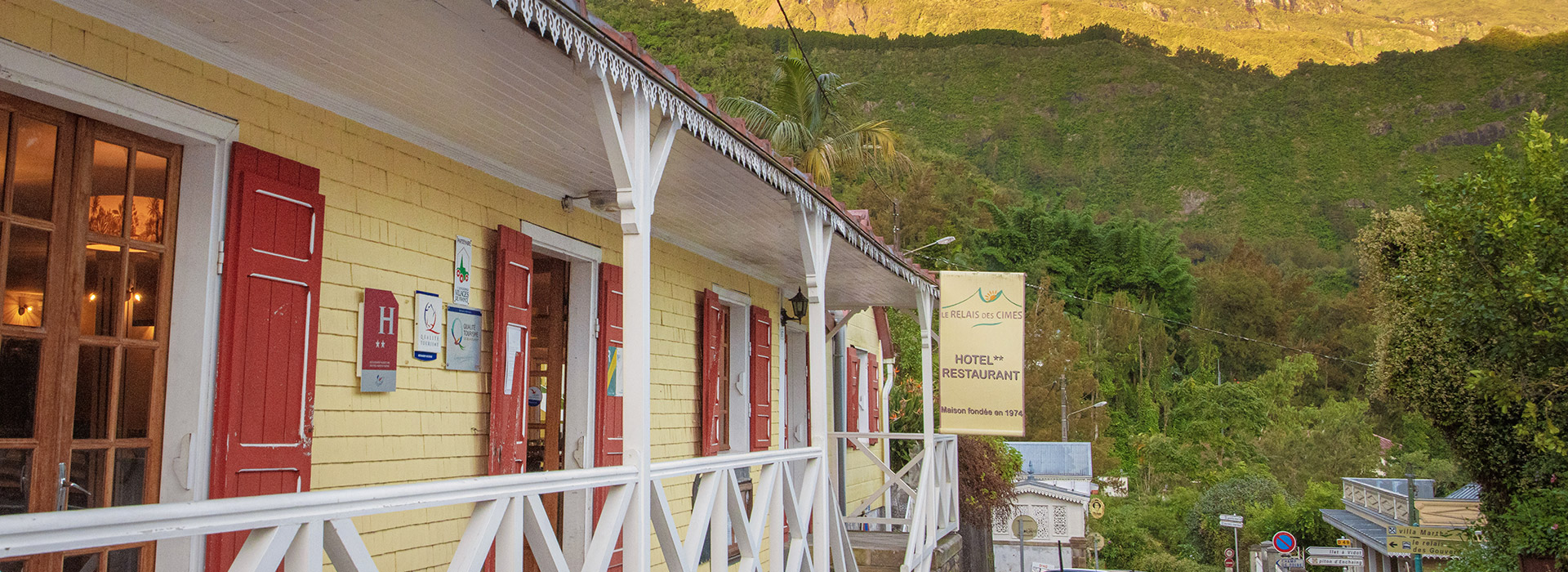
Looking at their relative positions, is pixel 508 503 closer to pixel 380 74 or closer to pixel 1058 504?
pixel 380 74

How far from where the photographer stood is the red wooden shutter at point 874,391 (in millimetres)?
13430

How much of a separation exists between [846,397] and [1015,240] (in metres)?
44.0

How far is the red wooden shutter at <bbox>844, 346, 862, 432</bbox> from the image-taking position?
38.6 ft

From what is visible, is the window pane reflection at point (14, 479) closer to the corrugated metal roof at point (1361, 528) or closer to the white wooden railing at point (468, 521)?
the white wooden railing at point (468, 521)

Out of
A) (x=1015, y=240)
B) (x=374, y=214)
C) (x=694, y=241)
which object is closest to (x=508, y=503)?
(x=374, y=214)

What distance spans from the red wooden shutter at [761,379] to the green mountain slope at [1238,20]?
76.6 meters

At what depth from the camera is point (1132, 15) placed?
10712cm

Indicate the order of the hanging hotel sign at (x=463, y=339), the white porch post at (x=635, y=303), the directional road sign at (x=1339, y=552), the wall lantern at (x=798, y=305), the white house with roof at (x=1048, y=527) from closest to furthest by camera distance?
1. the white porch post at (x=635, y=303)
2. the hanging hotel sign at (x=463, y=339)
3. the wall lantern at (x=798, y=305)
4. the directional road sign at (x=1339, y=552)
5. the white house with roof at (x=1048, y=527)

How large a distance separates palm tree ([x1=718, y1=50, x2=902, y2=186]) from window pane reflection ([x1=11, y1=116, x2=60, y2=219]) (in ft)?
59.2

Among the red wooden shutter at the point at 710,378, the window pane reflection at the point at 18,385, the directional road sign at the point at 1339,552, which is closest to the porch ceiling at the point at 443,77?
the window pane reflection at the point at 18,385

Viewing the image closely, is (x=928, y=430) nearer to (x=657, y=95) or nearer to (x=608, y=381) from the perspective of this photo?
(x=608, y=381)

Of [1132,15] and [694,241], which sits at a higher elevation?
[1132,15]

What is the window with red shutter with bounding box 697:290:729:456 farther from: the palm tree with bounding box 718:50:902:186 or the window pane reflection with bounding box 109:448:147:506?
the palm tree with bounding box 718:50:902:186

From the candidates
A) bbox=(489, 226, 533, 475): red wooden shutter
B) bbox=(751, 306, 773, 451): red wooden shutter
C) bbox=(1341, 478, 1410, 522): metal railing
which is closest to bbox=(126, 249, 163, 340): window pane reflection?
bbox=(489, 226, 533, 475): red wooden shutter
